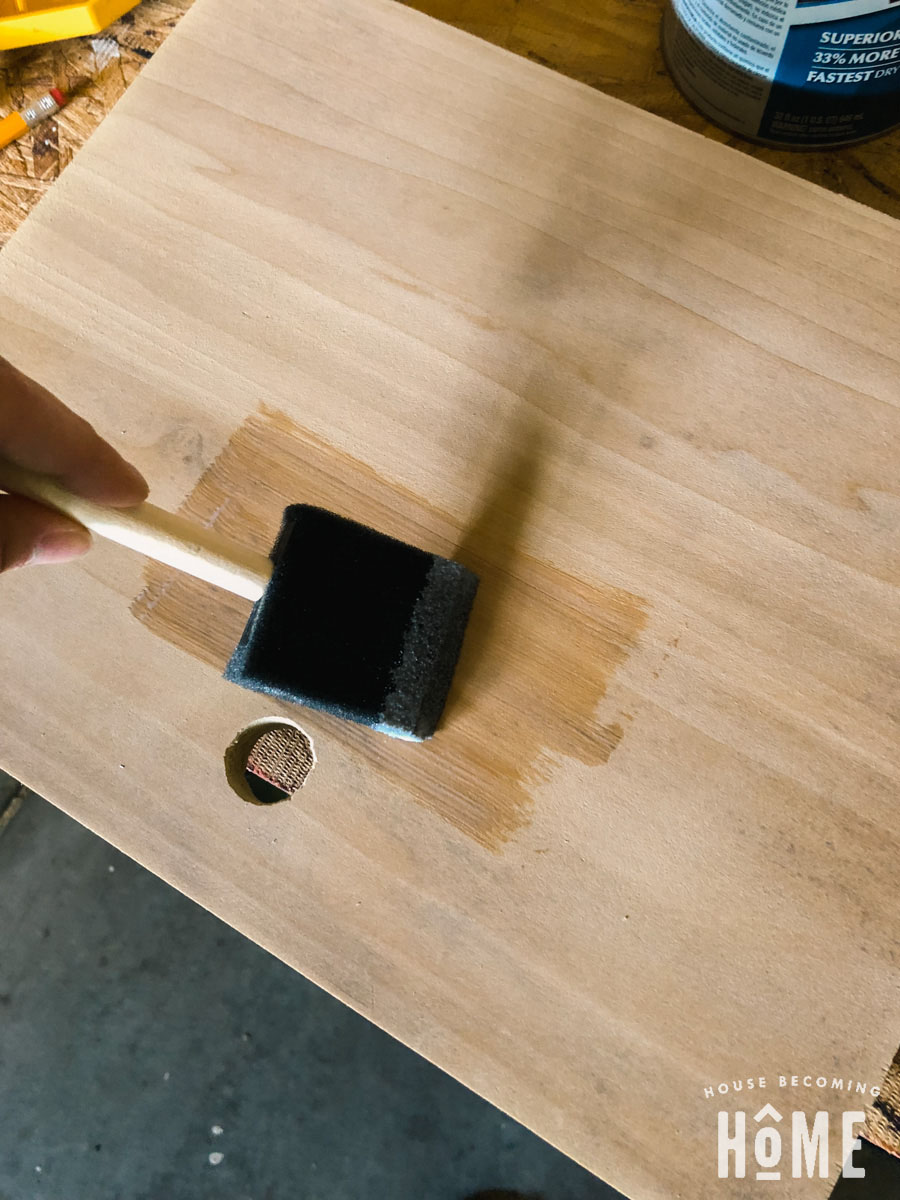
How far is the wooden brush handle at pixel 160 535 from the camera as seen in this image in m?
0.51

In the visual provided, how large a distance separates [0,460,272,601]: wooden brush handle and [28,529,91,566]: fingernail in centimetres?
1

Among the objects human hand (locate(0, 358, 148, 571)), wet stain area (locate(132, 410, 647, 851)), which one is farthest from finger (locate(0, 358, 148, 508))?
wet stain area (locate(132, 410, 647, 851))

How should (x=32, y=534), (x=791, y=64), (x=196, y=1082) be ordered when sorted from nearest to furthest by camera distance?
(x=32, y=534), (x=791, y=64), (x=196, y=1082)

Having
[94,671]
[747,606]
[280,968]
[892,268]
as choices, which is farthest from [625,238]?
[280,968]

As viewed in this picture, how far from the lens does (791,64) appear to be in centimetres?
62

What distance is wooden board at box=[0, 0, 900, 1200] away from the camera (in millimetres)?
549

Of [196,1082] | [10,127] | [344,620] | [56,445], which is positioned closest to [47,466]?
[56,445]

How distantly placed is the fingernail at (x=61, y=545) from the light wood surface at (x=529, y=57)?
1.49 ft

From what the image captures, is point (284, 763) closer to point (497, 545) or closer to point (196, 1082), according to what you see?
point (497, 545)

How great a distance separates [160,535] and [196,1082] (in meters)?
0.86

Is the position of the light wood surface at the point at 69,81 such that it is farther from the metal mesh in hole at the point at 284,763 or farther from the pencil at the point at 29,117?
the metal mesh in hole at the point at 284,763

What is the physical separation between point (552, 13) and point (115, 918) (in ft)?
3.83

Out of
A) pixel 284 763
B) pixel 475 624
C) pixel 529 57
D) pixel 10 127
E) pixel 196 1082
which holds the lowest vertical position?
pixel 196 1082

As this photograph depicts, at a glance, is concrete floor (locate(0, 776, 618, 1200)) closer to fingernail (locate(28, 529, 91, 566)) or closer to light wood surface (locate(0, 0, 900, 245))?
fingernail (locate(28, 529, 91, 566))
